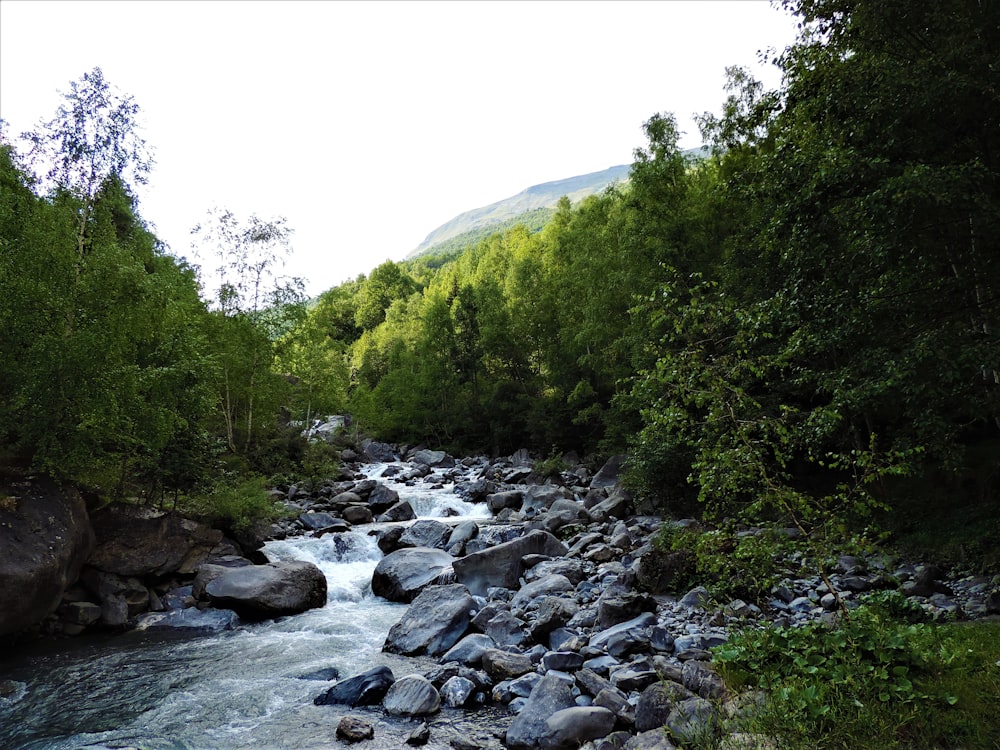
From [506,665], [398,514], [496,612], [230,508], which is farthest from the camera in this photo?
[398,514]

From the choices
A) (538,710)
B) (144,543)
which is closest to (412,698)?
(538,710)

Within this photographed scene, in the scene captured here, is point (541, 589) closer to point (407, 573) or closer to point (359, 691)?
point (407, 573)

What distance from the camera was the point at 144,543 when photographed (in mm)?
12289

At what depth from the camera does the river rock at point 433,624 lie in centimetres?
906

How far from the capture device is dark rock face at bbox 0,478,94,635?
9008mm

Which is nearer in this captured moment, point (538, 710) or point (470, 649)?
point (538, 710)

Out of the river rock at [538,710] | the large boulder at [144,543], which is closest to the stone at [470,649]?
the river rock at [538,710]

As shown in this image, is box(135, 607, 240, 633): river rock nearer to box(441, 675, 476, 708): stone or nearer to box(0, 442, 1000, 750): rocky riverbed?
box(0, 442, 1000, 750): rocky riverbed

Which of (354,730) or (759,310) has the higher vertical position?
(759,310)

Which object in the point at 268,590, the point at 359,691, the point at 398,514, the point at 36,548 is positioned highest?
the point at 36,548

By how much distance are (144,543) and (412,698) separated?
8.45 m

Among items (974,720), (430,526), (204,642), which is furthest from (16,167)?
(974,720)

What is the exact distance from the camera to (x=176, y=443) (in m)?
13.6

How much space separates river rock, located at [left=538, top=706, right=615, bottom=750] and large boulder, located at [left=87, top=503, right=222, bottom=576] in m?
10.2
